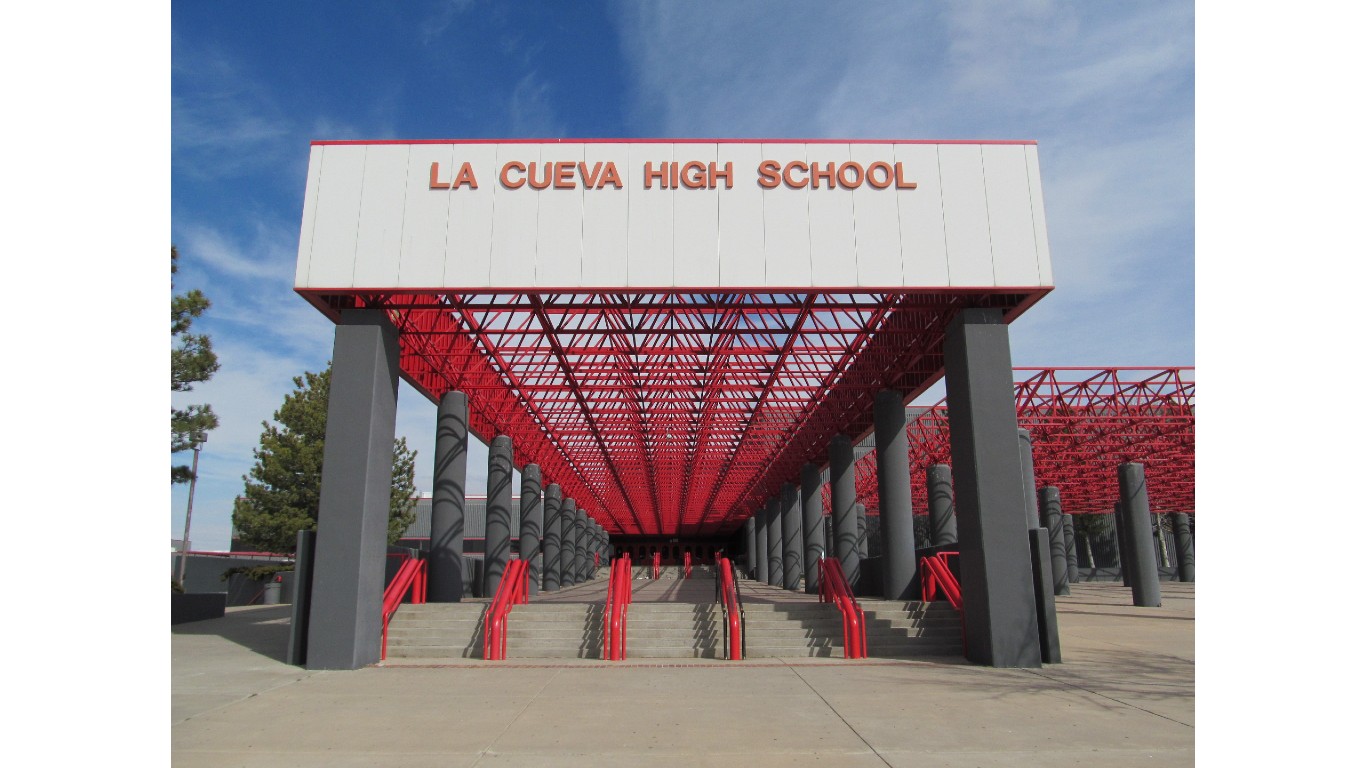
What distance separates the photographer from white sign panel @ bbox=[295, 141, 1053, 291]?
43.5 ft

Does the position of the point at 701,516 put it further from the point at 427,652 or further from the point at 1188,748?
the point at 1188,748

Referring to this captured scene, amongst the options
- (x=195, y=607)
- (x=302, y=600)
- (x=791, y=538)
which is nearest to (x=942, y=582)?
(x=302, y=600)

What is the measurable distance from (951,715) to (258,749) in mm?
7124

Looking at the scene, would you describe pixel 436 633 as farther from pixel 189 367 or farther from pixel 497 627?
pixel 189 367

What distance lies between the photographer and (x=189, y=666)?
12.3 meters

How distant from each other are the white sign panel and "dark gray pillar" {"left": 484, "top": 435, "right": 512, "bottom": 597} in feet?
44.0

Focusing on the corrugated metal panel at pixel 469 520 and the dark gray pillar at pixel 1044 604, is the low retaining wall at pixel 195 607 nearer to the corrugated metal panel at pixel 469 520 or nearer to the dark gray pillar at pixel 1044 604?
the dark gray pillar at pixel 1044 604

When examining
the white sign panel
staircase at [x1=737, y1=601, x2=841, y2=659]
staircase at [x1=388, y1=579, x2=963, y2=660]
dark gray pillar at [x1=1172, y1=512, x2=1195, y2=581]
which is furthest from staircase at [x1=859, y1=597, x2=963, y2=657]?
dark gray pillar at [x1=1172, y1=512, x2=1195, y2=581]

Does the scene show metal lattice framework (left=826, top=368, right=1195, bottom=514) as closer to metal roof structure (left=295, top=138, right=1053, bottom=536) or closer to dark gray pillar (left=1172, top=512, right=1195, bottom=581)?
dark gray pillar (left=1172, top=512, right=1195, bottom=581)

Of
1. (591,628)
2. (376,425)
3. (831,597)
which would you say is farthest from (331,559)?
(831,597)

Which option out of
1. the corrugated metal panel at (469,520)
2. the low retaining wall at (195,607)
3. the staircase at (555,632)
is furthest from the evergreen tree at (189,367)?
the corrugated metal panel at (469,520)

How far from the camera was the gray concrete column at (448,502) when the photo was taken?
63.9 feet

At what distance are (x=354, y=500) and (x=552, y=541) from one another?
26.0 meters

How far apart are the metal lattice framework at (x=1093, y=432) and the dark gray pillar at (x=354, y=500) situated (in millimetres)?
19459
